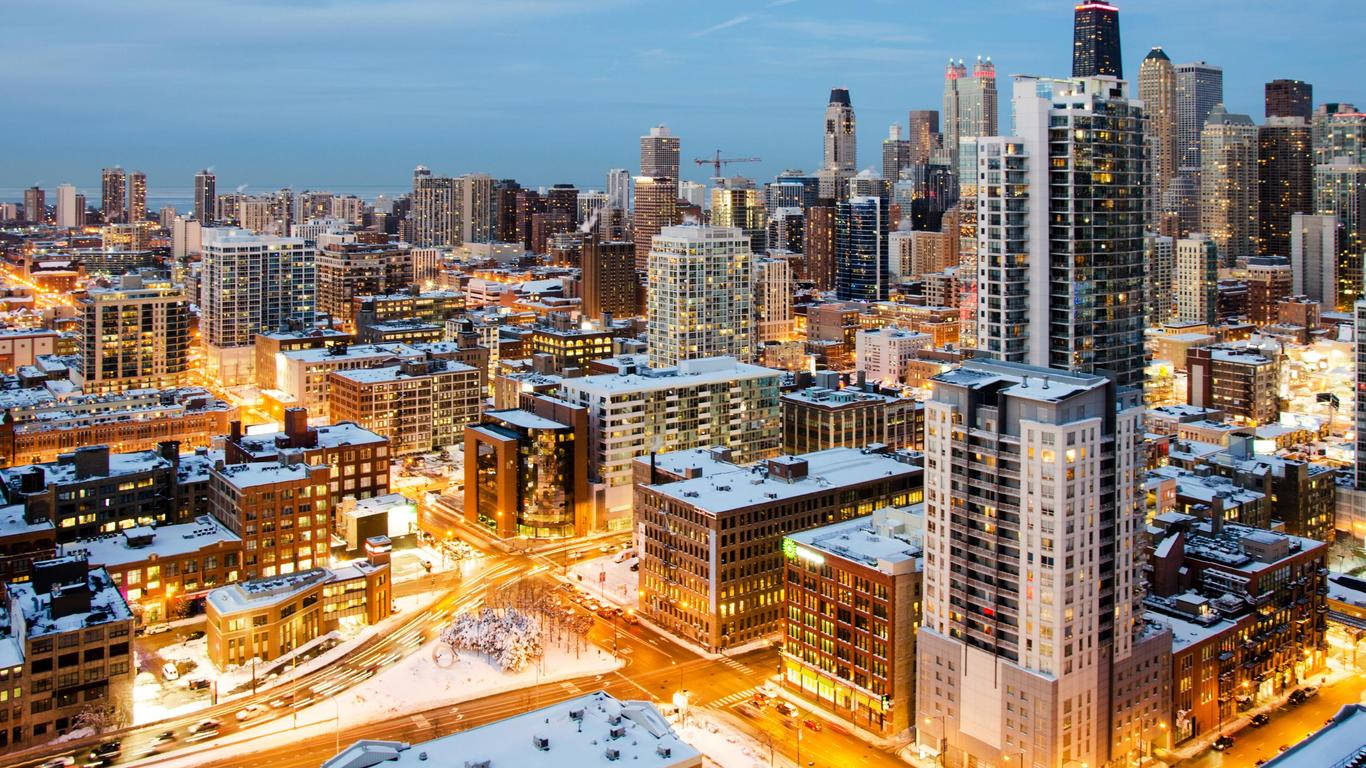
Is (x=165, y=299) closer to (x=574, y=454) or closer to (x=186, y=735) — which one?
(x=574, y=454)

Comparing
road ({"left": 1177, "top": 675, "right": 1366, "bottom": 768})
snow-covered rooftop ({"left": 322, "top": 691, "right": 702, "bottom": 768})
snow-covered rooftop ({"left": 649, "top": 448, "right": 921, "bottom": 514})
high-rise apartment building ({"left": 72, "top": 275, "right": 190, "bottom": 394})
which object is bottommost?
road ({"left": 1177, "top": 675, "right": 1366, "bottom": 768})

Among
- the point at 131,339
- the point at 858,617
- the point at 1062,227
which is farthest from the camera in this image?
the point at 131,339

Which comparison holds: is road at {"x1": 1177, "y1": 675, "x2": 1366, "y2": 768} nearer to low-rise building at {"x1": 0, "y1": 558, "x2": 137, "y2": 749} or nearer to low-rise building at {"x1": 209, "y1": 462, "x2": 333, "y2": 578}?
low-rise building at {"x1": 0, "y1": 558, "x2": 137, "y2": 749}

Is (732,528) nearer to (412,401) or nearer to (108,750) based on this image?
(108,750)

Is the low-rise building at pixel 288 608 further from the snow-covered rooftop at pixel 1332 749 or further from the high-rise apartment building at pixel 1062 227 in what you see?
the snow-covered rooftop at pixel 1332 749

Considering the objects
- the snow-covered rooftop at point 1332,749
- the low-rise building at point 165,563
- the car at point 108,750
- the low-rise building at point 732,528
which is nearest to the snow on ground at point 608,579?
the low-rise building at point 732,528

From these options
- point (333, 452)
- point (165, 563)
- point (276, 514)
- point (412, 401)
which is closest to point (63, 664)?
point (165, 563)

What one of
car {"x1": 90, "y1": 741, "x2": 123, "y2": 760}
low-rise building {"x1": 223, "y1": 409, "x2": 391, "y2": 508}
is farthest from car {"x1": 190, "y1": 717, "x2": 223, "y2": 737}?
low-rise building {"x1": 223, "y1": 409, "x2": 391, "y2": 508}
